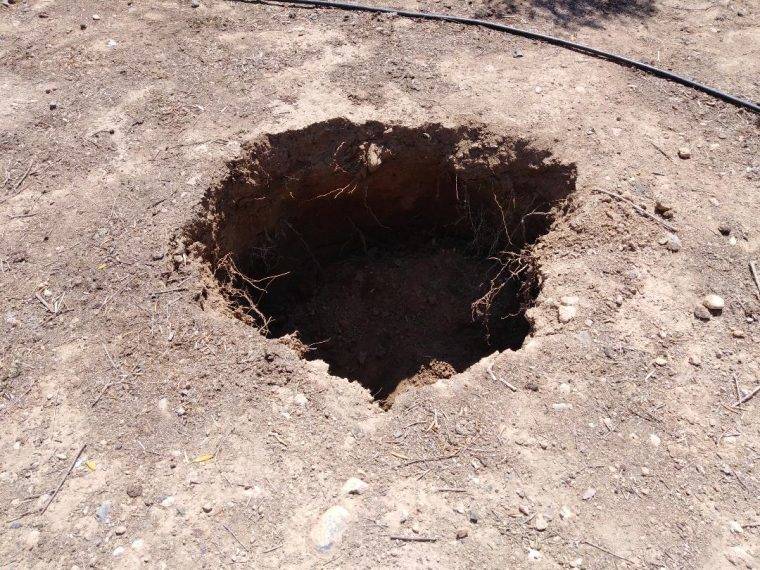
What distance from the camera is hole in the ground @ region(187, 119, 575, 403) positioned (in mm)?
4117

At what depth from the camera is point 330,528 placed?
2551mm

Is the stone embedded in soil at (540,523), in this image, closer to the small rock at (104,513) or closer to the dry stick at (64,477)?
the small rock at (104,513)

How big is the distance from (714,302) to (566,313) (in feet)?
2.62

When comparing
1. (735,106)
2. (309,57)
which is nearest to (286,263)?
(309,57)

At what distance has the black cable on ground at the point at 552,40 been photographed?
4500mm

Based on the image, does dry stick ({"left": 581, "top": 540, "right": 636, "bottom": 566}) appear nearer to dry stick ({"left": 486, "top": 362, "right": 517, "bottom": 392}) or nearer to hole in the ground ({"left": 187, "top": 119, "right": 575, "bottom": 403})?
dry stick ({"left": 486, "top": 362, "right": 517, "bottom": 392})

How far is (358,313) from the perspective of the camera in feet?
16.1

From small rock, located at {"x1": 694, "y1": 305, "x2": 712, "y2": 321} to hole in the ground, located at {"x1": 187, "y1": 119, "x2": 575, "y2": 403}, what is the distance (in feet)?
3.23

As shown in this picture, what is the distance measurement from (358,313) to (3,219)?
252cm

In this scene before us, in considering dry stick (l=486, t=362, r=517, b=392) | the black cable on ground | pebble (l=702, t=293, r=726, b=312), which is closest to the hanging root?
dry stick (l=486, t=362, r=517, b=392)

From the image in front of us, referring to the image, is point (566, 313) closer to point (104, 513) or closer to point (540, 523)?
point (540, 523)

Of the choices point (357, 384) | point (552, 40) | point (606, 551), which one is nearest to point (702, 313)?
point (606, 551)

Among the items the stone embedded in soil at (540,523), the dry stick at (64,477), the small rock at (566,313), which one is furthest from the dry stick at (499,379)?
the dry stick at (64,477)

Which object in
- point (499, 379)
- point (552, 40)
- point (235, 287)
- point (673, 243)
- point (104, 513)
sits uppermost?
point (552, 40)
